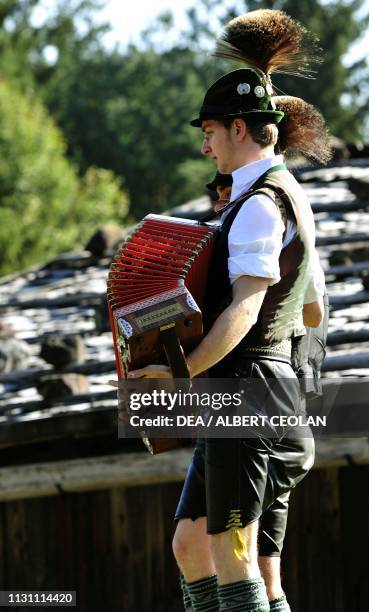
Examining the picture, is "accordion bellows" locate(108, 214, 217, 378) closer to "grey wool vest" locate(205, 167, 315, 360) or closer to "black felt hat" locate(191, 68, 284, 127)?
"grey wool vest" locate(205, 167, 315, 360)

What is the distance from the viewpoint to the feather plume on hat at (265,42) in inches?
156

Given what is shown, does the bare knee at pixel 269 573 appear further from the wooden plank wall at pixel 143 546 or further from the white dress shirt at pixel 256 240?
the wooden plank wall at pixel 143 546

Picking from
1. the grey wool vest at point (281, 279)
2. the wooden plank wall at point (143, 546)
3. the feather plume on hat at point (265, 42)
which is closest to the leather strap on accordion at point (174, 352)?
the grey wool vest at point (281, 279)

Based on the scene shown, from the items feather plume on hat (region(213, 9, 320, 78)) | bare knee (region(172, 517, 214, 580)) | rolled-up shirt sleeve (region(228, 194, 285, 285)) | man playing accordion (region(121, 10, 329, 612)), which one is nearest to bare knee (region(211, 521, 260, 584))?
man playing accordion (region(121, 10, 329, 612))

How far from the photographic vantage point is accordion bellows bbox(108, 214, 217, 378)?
3.54m

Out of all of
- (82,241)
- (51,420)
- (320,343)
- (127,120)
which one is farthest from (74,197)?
(320,343)

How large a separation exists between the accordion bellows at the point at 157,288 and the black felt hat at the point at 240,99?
1.10ft

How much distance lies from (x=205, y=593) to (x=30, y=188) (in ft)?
111

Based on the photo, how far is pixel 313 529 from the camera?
22.9ft

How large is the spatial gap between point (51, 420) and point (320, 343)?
2998 millimetres

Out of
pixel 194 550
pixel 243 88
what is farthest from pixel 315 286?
pixel 194 550

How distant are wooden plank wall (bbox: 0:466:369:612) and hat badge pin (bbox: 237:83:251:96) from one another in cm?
356

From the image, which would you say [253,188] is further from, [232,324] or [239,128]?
[232,324]

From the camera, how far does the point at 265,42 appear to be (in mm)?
3957
